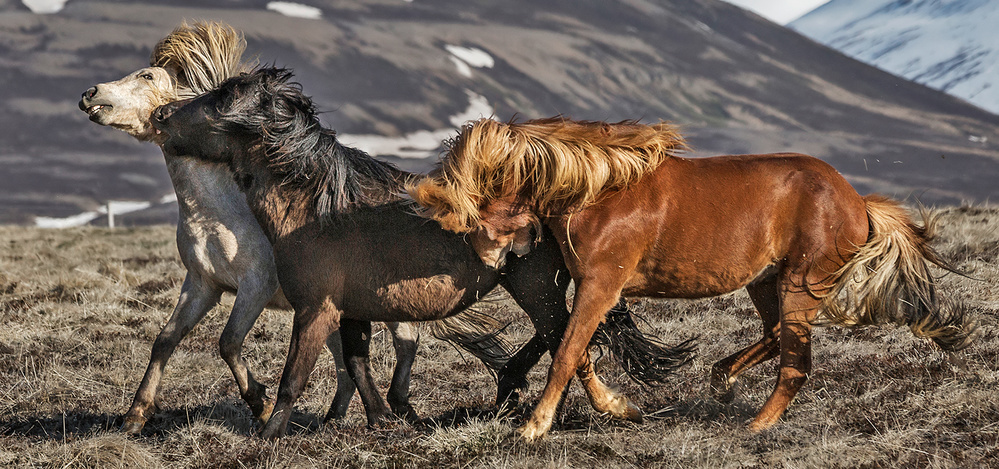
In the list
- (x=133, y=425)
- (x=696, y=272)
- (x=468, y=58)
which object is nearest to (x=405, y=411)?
(x=133, y=425)

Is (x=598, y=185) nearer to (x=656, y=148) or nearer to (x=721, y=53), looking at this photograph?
(x=656, y=148)

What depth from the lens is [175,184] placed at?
5.94 metres

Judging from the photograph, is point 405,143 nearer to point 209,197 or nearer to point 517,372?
point 209,197

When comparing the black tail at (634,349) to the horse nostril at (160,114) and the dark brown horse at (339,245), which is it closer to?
the dark brown horse at (339,245)

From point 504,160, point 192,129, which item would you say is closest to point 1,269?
point 192,129

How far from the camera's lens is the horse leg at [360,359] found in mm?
5504

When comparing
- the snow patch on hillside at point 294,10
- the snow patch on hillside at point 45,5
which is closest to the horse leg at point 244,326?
the snow patch on hillside at point 45,5

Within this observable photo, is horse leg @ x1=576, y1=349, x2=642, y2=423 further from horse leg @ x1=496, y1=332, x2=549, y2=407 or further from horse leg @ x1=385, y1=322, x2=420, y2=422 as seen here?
horse leg @ x1=385, y1=322, x2=420, y2=422

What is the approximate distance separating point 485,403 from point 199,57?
316cm

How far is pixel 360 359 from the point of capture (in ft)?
18.1

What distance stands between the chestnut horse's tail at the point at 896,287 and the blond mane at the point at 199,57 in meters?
4.29

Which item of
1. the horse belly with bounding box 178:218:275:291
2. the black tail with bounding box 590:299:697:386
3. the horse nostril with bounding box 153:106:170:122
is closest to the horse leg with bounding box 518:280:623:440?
the black tail with bounding box 590:299:697:386

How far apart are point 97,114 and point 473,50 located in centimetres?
11973

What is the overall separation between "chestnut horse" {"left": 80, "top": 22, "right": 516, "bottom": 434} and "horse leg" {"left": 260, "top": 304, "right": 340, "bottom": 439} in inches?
31.9
